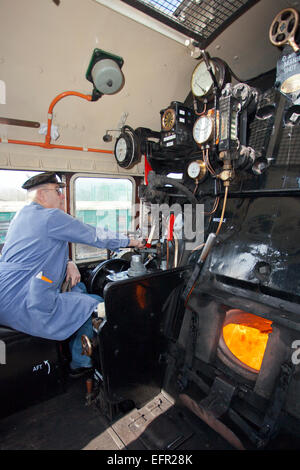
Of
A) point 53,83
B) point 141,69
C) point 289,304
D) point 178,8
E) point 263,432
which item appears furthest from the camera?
point 141,69

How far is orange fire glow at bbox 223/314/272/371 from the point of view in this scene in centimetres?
202

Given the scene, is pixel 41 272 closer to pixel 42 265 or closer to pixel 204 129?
pixel 42 265

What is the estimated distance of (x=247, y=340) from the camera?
7.09ft

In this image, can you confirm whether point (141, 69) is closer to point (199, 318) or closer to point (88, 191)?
point (88, 191)

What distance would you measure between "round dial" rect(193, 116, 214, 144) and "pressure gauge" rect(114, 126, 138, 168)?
1037 mm

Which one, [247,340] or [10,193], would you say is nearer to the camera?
[247,340]

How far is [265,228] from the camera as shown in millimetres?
2137

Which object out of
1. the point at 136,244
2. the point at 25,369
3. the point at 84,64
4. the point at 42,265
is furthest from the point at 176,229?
the point at 84,64

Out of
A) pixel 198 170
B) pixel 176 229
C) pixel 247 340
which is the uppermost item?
pixel 198 170

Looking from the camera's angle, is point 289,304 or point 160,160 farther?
point 160,160

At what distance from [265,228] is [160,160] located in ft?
6.47

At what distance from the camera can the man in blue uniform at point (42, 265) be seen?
206 cm

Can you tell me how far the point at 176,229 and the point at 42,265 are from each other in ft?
4.67
